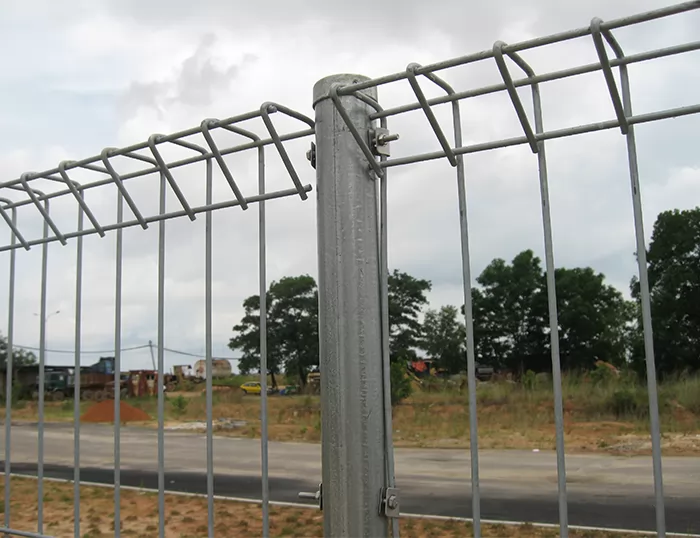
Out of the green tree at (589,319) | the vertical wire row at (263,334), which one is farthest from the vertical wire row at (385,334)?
the green tree at (589,319)

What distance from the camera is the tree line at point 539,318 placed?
14.2 m

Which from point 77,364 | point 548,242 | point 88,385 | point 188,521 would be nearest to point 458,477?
point 188,521

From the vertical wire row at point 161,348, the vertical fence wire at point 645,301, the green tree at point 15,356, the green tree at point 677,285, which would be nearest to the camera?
the vertical fence wire at point 645,301

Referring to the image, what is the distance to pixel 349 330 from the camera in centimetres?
153

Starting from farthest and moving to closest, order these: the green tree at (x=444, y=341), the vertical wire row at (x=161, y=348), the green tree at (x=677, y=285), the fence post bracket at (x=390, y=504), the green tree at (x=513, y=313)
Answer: the green tree at (x=444, y=341), the green tree at (x=513, y=313), the green tree at (x=677, y=285), the vertical wire row at (x=161, y=348), the fence post bracket at (x=390, y=504)

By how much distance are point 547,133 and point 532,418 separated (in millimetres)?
13875

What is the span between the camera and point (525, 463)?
861cm

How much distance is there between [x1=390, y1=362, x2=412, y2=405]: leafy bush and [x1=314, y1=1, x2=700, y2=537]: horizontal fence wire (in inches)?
584

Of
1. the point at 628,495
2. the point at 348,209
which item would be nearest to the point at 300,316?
the point at 628,495

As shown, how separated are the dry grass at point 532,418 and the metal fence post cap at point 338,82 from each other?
9.58m

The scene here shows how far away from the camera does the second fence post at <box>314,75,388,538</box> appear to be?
1.51m

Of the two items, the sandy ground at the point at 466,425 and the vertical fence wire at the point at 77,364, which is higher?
the vertical fence wire at the point at 77,364

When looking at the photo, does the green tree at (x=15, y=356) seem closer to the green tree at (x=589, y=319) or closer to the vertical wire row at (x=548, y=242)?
the vertical wire row at (x=548, y=242)

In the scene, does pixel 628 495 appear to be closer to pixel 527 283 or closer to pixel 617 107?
pixel 617 107
